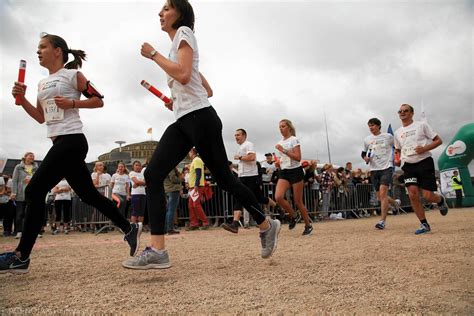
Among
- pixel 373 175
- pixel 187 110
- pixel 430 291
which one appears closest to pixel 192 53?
pixel 187 110

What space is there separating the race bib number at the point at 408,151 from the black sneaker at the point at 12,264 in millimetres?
5467

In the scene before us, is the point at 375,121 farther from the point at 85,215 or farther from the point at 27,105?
the point at 85,215

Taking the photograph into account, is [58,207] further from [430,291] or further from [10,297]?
[430,291]

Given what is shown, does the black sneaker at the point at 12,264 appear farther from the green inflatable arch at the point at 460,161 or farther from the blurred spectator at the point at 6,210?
the green inflatable arch at the point at 460,161

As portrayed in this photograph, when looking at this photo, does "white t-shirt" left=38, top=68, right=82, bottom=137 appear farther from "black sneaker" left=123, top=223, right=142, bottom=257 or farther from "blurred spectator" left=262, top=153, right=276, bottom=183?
"blurred spectator" left=262, top=153, right=276, bottom=183

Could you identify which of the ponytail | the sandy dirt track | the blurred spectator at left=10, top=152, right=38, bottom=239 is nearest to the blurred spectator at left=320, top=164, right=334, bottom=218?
the blurred spectator at left=10, top=152, right=38, bottom=239

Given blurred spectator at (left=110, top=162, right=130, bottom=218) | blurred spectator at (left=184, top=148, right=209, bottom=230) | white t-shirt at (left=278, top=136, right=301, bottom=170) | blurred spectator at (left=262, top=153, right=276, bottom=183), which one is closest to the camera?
white t-shirt at (left=278, top=136, right=301, bottom=170)

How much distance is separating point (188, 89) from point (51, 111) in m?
1.35

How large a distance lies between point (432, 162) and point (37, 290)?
5.67 metres

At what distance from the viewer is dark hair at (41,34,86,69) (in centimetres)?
362

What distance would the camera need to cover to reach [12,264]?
3174 mm

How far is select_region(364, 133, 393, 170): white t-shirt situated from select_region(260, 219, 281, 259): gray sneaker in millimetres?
4922

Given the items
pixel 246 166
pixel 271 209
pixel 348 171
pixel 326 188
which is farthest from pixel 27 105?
pixel 348 171

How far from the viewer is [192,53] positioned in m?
2.98
